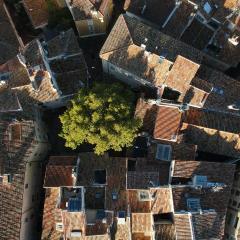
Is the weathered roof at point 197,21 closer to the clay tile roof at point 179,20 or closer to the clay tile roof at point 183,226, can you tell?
the clay tile roof at point 179,20

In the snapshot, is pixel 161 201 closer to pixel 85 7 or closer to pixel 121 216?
pixel 121 216

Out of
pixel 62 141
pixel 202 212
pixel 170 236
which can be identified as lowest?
pixel 170 236

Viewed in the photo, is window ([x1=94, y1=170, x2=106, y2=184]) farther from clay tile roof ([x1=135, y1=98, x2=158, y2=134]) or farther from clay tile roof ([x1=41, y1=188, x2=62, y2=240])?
clay tile roof ([x1=135, y1=98, x2=158, y2=134])

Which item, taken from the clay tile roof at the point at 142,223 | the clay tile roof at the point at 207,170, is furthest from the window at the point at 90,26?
the clay tile roof at the point at 142,223

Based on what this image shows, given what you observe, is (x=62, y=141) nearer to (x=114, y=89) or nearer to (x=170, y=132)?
(x=114, y=89)

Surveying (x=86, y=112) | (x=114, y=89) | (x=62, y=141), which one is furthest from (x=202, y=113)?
(x=62, y=141)

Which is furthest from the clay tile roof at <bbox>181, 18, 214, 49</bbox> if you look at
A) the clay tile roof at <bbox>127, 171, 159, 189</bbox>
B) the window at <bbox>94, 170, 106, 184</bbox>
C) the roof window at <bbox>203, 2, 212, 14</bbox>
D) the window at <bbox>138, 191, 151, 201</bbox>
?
the window at <bbox>138, 191, 151, 201</bbox>
